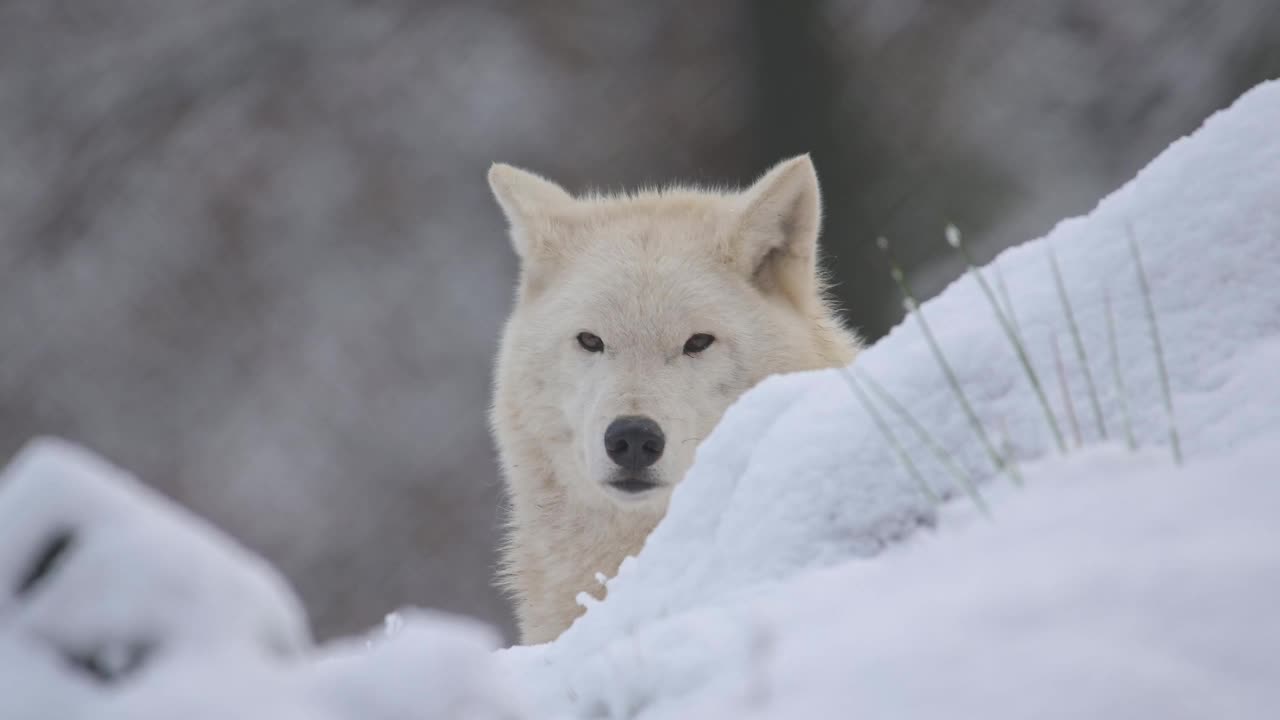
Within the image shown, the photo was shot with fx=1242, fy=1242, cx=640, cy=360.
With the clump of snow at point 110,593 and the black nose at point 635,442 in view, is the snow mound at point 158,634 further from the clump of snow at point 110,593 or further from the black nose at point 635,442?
the black nose at point 635,442

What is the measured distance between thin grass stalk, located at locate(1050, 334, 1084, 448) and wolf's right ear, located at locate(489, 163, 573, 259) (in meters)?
2.56

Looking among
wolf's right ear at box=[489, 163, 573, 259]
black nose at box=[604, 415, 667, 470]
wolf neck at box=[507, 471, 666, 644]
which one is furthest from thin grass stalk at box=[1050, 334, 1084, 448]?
wolf's right ear at box=[489, 163, 573, 259]

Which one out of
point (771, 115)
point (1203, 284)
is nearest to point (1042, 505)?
point (1203, 284)

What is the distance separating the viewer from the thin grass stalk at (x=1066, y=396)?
60.9 inches

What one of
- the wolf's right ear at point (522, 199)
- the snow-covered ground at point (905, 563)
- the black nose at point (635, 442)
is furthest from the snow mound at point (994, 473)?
the wolf's right ear at point (522, 199)

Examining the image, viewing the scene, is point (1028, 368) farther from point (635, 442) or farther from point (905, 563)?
point (635, 442)

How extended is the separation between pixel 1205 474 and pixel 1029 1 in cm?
707

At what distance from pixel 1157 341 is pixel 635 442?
1.85 meters

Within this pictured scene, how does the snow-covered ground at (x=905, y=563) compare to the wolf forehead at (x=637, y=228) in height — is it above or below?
below

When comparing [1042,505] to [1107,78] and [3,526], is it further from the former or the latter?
[1107,78]

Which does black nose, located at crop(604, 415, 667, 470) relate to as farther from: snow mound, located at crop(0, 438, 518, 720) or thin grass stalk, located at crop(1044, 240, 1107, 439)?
snow mound, located at crop(0, 438, 518, 720)

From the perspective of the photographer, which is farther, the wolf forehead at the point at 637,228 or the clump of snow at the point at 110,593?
the wolf forehead at the point at 637,228

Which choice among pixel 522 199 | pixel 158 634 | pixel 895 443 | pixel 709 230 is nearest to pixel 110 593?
pixel 158 634

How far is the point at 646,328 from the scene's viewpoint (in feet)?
12.0
